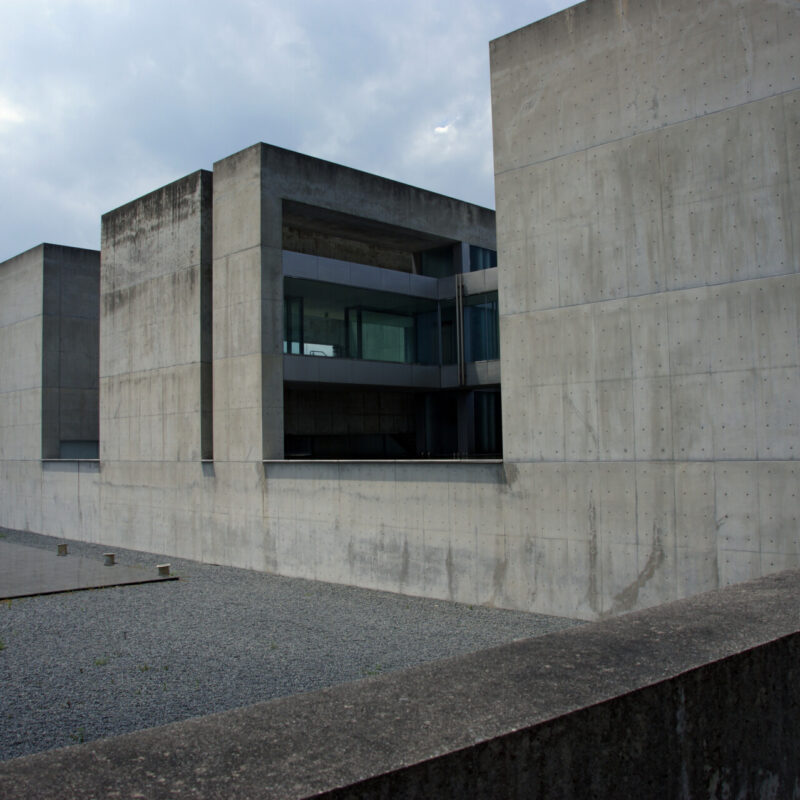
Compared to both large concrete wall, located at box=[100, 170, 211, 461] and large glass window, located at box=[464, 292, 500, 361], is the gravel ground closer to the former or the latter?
large concrete wall, located at box=[100, 170, 211, 461]

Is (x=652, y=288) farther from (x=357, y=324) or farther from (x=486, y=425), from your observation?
(x=486, y=425)

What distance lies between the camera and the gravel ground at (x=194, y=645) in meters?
7.25

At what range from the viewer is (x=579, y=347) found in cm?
1095

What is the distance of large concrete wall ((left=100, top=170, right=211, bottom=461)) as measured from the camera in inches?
714

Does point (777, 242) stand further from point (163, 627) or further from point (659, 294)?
point (163, 627)

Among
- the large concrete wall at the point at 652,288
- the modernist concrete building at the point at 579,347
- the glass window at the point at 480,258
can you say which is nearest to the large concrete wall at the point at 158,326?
the modernist concrete building at the point at 579,347

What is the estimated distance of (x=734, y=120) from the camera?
977cm

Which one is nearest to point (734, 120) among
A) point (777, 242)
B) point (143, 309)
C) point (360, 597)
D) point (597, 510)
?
point (777, 242)

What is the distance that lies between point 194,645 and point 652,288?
7373 millimetres

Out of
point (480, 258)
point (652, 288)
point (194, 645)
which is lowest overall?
point (194, 645)

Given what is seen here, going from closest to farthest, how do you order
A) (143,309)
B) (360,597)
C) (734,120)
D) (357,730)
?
(357,730), (734,120), (360,597), (143,309)

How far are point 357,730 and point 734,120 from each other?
9.65 meters

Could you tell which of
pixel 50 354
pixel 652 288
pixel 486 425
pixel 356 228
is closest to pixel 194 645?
pixel 652 288

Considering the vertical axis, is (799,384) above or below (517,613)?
above
